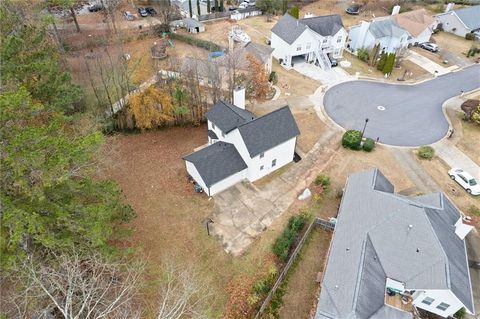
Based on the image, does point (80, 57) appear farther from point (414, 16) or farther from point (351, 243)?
point (414, 16)

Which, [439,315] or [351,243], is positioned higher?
[351,243]

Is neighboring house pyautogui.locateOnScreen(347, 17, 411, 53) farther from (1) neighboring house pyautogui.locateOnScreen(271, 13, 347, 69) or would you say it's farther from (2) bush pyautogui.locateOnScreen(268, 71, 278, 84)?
(2) bush pyautogui.locateOnScreen(268, 71, 278, 84)

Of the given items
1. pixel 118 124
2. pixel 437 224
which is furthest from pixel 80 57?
pixel 437 224

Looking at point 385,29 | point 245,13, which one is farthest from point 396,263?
point 245,13

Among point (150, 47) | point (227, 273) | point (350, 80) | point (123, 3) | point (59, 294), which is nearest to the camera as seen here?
point (59, 294)

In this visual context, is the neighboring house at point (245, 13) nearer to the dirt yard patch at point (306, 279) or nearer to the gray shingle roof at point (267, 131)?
the gray shingle roof at point (267, 131)

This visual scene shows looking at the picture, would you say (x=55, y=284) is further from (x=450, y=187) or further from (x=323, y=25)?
(x=323, y=25)
